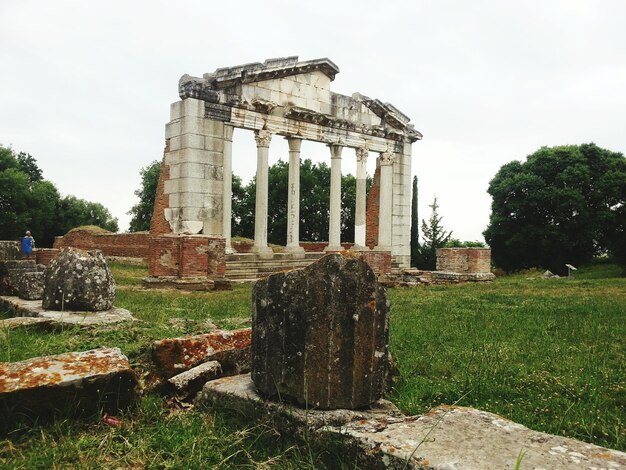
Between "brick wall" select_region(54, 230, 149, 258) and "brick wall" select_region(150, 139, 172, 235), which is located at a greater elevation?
"brick wall" select_region(150, 139, 172, 235)

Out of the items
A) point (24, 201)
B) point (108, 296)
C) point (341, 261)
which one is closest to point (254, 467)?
point (341, 261)

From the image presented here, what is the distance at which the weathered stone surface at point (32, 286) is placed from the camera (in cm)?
743

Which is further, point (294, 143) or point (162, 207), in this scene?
point (294, 143)

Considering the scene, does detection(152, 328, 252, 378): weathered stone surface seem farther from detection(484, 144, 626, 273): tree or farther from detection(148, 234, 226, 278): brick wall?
detection(484, 144, 626, 273): tree

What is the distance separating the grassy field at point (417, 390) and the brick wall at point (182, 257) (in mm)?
6046

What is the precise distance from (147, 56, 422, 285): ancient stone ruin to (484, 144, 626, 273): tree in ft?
49.4

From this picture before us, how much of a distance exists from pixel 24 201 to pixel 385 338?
5274cm

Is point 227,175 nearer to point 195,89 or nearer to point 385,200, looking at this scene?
point 195,89

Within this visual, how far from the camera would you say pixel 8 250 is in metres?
10.2

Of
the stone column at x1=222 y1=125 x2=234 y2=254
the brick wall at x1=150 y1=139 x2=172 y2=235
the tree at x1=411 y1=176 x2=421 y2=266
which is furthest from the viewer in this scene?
the tree at x1=411 y1=176 x2=421 y2=266

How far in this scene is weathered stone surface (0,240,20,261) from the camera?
32.7ft

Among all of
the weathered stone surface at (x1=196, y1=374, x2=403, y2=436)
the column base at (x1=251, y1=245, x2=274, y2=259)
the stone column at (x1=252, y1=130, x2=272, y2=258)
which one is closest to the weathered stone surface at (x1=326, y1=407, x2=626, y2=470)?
the weathered stone surface at (x1=196, y1=374, x2=403, y2=436)

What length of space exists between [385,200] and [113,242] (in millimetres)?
16215

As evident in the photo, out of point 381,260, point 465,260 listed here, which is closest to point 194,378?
point 381,260
